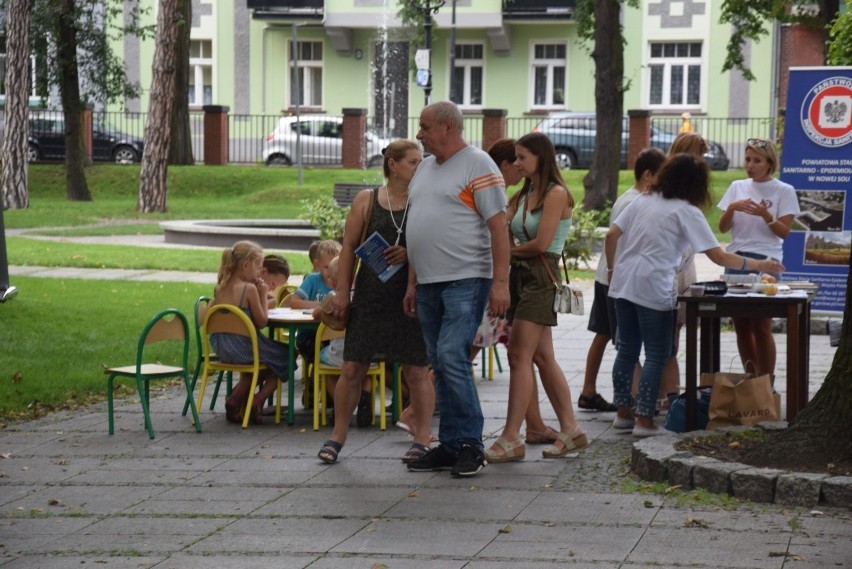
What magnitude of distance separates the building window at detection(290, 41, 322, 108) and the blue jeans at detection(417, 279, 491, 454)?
44048mm

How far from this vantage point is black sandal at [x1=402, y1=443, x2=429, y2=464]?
7.95 meters

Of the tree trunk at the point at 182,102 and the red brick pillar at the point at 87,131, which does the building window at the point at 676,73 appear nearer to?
the tree trunk at the point at 182,102

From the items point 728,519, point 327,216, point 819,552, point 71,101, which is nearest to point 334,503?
point 728,519

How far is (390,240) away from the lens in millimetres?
8039

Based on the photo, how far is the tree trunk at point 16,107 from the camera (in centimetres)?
3219

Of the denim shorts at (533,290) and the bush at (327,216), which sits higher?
the denim shorts at (533,290)

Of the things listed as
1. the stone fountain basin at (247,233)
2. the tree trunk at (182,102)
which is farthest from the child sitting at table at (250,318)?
the tree trunk at (182,102)

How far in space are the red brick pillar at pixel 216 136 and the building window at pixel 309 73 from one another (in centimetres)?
885

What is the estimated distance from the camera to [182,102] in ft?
129

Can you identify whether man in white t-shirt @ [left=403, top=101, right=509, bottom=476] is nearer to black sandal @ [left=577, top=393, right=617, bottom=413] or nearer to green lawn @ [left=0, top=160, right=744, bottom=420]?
black sandal @ [left=577, top=393, right=617, bottom=413]

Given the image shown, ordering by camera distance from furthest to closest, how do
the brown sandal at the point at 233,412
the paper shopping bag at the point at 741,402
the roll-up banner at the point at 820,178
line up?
the roll-up banner at the point at 820,178 → the brown sandal at the point at 233,412 → the paper shopping bag at the point at 741,402

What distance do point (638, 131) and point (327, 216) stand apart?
19.8 metres

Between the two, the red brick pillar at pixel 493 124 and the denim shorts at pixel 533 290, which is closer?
the denim shorts at pixel 533 290

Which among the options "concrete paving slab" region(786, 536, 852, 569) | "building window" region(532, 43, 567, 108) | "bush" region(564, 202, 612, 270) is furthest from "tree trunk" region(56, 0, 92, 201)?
"concrete paving slab" region(786, 536, 852, 569)
